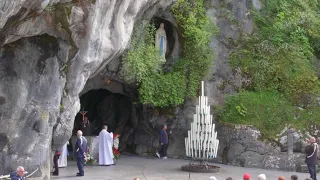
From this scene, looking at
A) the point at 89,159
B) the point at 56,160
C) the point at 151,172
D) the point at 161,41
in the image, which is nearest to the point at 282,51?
the point at 161,41

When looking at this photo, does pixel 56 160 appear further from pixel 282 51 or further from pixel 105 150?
pixel 282 51

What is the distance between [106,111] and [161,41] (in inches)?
226

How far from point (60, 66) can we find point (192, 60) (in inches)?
288

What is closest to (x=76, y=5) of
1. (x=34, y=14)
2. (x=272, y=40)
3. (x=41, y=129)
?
(x=34, y=14)

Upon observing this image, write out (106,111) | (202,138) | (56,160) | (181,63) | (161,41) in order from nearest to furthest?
(56,160), (202,138), (181,63), (161,41), (106,111)

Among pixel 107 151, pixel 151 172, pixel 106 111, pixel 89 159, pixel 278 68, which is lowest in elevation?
pixel 151 172

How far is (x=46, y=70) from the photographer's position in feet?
43.9

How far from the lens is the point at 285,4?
2200cm

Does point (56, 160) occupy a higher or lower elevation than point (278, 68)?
lower

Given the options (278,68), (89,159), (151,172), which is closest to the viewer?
(151,172)

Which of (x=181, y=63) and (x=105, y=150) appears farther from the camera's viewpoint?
(x=181, y=63)

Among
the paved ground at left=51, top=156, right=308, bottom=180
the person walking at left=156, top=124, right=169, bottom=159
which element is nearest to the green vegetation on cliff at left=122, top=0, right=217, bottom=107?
the person walking at left=156, top=124, right=169, bottom=159

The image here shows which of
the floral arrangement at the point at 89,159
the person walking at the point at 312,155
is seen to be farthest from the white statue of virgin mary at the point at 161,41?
the person walking at the point at 312,155

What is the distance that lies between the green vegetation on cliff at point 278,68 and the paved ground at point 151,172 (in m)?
2.22
